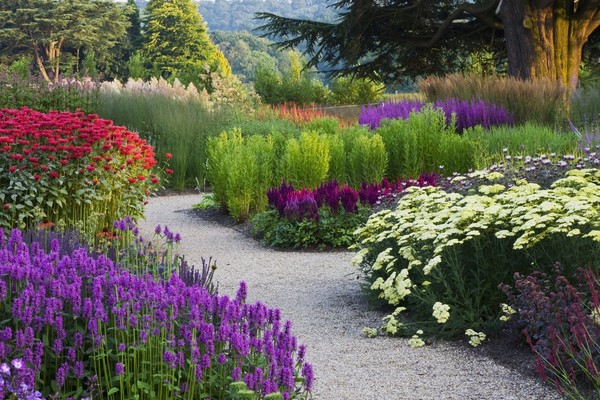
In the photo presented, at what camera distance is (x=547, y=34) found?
1734 centimetres

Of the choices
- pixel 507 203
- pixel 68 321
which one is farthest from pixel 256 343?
pixel 507 203

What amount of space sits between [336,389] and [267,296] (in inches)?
85.3

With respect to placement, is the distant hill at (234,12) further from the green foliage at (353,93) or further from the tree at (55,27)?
the green foliage at (353,93)

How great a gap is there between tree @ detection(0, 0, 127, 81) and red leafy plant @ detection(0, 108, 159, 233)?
44047 mm

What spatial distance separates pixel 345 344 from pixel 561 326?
1.38 m

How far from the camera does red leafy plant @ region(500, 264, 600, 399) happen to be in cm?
364

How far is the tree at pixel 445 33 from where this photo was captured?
17344 mm

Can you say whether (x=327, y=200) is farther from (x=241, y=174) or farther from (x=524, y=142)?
(x=524, y=142)

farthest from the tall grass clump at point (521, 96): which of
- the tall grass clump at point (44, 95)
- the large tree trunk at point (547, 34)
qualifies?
the tall grass clump at point (44, 95)

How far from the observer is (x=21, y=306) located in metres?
3.11

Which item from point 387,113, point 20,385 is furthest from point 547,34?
point 20,385

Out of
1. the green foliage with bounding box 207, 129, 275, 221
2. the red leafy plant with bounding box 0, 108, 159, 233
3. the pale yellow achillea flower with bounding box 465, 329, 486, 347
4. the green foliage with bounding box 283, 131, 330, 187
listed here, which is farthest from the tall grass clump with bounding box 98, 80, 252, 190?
the pale yellow achillea flower with bounding box 465, 329, 486, 347

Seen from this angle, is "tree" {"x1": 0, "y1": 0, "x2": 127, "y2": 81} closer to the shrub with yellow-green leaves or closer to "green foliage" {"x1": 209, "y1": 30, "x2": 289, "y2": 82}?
"green foliage" {"x1": 209, "y1": 30, "x2": 289, "y2": 82}

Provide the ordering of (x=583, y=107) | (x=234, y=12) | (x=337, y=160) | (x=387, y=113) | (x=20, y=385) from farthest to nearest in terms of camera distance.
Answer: (x=234, y=12) < (x=387, y=113) < (x=583, y=107) < (x=337, y=160) < (x=20, y=385)
